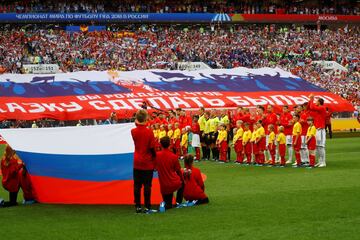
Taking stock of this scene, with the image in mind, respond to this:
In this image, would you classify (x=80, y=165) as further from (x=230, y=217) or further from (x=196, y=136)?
(x=196, y=136)

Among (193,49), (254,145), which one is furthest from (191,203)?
(193,49)

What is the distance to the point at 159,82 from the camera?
42906 mm

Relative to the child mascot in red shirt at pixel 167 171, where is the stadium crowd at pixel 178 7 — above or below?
above

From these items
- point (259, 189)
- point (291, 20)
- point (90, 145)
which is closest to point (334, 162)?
point (259, 189)

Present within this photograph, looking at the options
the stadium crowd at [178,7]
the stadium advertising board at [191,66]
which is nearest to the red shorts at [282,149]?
the stadium advertising board at [191,66]

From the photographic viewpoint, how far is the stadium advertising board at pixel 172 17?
57.3m

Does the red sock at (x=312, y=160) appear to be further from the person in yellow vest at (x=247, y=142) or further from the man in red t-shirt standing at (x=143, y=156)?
the man in red t-shirt standing at (x=143, y=156)

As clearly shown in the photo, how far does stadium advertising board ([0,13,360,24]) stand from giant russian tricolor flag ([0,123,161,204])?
44064mm

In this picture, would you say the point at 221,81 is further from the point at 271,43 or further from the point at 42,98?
the point at 271,43

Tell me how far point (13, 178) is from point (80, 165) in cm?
141

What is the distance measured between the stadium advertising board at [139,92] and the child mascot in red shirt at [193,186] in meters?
23.4

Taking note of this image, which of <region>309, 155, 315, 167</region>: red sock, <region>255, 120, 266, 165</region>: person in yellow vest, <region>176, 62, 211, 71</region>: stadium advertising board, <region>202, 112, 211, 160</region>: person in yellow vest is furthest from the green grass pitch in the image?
<region>176, 62, 211, 71</region>: stadium advertising board

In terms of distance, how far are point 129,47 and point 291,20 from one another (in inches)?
732

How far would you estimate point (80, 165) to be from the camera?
14.2m
